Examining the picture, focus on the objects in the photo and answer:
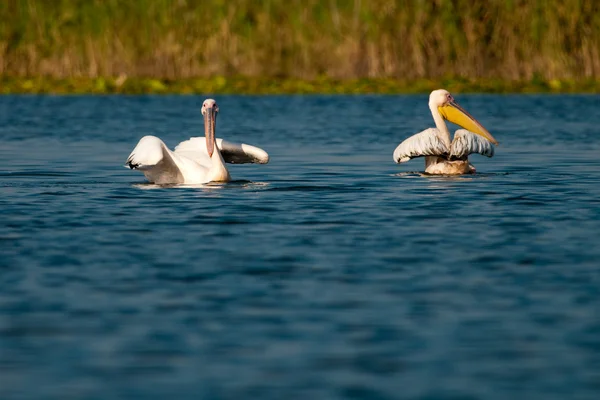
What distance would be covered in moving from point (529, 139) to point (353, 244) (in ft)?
44.4

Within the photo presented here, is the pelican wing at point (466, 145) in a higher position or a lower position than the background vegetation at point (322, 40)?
lower

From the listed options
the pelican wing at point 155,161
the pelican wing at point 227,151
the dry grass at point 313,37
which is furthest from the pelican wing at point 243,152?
the dry grass at point 313,37

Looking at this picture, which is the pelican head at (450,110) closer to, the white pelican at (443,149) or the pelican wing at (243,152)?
the white pelican at (443,149)

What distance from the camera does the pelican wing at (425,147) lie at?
53.4ft

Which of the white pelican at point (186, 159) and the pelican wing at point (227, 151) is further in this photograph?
the pelican wing at point (227, 151)

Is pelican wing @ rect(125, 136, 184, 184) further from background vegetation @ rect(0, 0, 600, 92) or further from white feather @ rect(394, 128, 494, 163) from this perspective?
background vegetation @ rect(0, 0, 600, 92)

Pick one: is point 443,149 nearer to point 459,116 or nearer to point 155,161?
point 459,116

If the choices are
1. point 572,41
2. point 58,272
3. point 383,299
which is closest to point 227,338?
point 383,299

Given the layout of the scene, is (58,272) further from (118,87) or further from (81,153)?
(118,87)

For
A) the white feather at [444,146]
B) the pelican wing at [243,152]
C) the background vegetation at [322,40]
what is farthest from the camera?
the background vegetation at [322,40]

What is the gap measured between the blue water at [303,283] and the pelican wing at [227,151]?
317 millimetres

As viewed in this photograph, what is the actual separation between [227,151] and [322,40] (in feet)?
65.5

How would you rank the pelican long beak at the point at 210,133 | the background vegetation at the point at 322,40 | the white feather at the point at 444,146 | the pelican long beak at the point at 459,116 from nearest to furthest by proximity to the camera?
the pelican long beak at the point at 210,133 < the white feather at the point at 444,146 < the pelican long beak at the point at 459,116 < the background vegetation at the point at 322,40

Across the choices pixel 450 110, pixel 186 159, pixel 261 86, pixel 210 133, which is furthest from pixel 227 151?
pixel 261 86
